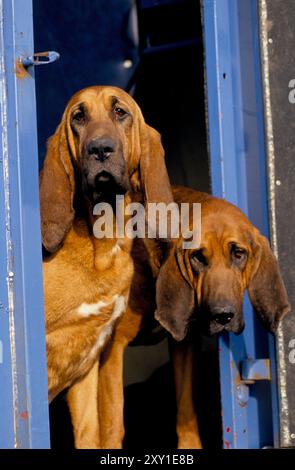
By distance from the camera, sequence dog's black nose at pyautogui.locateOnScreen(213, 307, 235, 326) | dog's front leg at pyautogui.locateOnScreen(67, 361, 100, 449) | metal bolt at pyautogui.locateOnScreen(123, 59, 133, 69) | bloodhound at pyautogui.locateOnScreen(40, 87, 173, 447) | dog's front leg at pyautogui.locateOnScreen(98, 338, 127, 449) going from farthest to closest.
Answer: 1. metal bolt at pyautogui.locateOnScreen(123, 59, 133, 69)
2. dog's front leg at pyautogui.locateOnScreen(67, 361, 100, 449)
3. dog's front leg at pyautogui.locateOnScreen(98, 338, 127, 449)
4. bloodhound at pyautogui.locateOnScreen(40, 87, 173, 447)
5. dog's black nose at pyautogui.locateOnScreen(213, 307, 235, 326)

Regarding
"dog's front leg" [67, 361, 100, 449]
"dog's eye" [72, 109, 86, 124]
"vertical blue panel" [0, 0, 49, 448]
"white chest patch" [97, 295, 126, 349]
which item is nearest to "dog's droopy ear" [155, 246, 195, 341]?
"white chest patch" [97, 295, 126, 349]

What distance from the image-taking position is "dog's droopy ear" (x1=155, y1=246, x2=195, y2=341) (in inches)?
180

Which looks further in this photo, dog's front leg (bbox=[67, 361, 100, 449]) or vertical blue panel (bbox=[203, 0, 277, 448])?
dog's front leg (bbox=[67, 361, 100, 449])

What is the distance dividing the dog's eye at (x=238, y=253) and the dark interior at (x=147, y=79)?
6.04ft

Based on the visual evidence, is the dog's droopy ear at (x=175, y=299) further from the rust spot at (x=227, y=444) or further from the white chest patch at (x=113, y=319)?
the rust spot at (x=227, y=444)

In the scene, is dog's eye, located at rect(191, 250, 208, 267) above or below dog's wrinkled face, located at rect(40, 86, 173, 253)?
below

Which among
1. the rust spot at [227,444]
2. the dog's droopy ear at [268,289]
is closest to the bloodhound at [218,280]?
the dog's droopy ear at [268,289]

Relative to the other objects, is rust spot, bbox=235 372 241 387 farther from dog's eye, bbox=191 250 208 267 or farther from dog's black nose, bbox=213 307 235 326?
dog's eye, bbox=191 250 208 267

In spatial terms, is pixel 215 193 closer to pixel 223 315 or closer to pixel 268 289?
pixel 268 289

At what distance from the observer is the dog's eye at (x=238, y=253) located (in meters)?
4.54

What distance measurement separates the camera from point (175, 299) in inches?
181

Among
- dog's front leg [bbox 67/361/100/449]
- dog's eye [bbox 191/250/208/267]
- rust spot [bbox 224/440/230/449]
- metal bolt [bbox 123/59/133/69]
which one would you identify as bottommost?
rust spot [bbox 224/440/230/449]

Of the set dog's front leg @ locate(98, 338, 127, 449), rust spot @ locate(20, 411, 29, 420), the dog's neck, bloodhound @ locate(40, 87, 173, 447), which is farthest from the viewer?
dog's front leg @ locate(98, 338, 127, 449)

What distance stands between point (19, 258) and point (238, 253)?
54.9 inches
